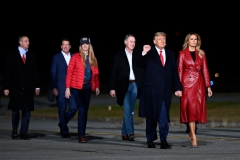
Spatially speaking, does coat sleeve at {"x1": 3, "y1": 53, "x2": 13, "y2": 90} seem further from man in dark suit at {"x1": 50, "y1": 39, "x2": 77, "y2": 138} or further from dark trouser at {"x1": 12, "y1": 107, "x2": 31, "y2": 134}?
man in dark suit at {"x1": 50, "y1": 39, "x2": 77, "y2": 138}

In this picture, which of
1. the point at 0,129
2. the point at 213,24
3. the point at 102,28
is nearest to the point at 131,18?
the point at 102,28

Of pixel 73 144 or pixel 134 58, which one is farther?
pixel 134 58

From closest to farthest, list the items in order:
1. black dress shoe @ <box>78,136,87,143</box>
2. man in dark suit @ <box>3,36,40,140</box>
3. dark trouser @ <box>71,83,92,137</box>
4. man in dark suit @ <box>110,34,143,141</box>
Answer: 1. black dress shoe @ <box>78,136,87,143</box>
2. dark trouser @ <box>71,83,92,137</box>
3. man in dark suit @ <box>110,34,143,141</box>
4. man in dark suit @ <box>3,36,40,140</box>

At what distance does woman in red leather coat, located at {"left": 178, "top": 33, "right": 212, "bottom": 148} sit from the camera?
51.4 feet

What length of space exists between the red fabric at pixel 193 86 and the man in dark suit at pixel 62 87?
3077 mm

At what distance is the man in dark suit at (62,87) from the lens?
1808 cm

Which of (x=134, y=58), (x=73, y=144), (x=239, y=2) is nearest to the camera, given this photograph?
(x=73, y=144)

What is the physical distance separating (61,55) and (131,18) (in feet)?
195

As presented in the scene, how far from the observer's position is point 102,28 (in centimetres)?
7725

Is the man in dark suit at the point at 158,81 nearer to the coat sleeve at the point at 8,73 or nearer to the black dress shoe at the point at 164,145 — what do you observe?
the black dress shoe at the point at 164,145

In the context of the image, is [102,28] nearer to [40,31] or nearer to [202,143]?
[40,31]

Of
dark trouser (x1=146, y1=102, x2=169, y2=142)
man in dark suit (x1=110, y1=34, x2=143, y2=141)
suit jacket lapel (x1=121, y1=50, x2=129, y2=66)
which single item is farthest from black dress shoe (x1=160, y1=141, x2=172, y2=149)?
suit jacket lapel (x1=121, y1=50, x2=129, y2=66)

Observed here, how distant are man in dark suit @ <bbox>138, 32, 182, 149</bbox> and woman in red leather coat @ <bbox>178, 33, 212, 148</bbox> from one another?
1.28 ft

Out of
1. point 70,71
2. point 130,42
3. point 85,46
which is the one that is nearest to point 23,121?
point 70,71
